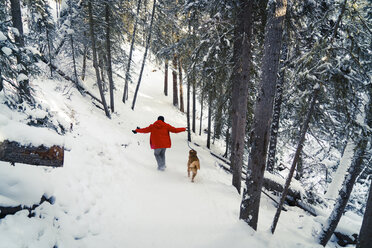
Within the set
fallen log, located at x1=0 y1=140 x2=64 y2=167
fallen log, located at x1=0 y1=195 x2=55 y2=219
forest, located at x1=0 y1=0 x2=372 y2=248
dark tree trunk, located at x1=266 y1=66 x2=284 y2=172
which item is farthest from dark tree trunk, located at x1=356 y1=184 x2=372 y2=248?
dark tree trunk, located at x1=266 y1=66 x2=284 y2=172

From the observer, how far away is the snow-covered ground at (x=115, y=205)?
3352mm

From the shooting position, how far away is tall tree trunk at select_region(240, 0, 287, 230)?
4.50m

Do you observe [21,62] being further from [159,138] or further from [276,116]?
[276,116]

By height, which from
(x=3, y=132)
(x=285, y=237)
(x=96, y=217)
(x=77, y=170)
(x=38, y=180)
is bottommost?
(x=285, y=237)

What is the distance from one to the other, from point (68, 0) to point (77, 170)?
13.5 m

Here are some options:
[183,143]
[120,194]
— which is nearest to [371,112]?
[120,194]

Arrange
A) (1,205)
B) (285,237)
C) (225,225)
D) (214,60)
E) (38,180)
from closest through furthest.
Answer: (1,205), (38,180), (225,225), (285,237), (214,60)

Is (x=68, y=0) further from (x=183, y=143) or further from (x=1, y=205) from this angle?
(x=1, y=205)

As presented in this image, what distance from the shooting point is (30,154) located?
10.4 feet

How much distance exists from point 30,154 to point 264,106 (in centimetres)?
464

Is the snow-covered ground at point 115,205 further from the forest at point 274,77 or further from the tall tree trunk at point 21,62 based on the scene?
the tall tree trunk at point 21,62

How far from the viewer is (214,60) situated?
8.46m

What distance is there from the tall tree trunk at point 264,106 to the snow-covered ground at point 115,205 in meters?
0.94

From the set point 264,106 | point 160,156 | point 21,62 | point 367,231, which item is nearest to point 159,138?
point 160,156
